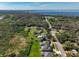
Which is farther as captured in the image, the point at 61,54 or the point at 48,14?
the point at 48,14

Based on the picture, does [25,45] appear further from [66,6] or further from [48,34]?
[66,6]

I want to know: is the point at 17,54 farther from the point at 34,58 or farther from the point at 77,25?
the point at 77,25

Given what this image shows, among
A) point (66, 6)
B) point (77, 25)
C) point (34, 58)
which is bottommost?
point (34, 58)

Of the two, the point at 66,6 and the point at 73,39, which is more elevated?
the point at 66,6

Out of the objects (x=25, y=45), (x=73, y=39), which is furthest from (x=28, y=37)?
(x=73, y=39)

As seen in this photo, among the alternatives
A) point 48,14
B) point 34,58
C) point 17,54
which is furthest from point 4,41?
point 48,14

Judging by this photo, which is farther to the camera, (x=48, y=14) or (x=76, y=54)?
(x=48, y=14)

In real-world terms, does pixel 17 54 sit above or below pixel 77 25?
below

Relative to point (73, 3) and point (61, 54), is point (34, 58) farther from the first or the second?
point (73, 3)

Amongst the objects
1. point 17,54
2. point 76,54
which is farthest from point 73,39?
point 17,54
